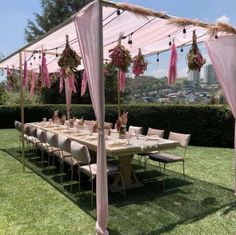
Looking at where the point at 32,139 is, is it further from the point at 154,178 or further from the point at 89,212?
the point at 89,212

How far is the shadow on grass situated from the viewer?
3.93 metres

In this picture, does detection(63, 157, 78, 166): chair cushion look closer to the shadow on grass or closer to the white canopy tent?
the shadow on grass

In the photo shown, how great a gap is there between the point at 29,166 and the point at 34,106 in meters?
7.96

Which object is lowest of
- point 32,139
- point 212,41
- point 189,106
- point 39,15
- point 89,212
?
point 89,212

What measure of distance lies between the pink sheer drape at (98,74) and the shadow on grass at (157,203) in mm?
381

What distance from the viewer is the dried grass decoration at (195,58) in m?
4.76

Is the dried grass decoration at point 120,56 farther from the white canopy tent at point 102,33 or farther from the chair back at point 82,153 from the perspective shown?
the chair back at point 82,153

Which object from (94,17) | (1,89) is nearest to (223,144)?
(94,17)

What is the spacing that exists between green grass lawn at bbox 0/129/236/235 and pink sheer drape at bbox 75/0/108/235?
378 millimetres

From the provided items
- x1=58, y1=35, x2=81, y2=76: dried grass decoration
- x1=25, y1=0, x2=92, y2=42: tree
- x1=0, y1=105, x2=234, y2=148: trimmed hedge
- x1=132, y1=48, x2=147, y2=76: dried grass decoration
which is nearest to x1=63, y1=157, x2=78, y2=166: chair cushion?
x1=58, y1=35, x2=81, y2=76: dried grass decoration

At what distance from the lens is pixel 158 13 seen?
4.11 metres

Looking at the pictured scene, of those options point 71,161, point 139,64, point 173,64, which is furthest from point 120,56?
point 71,161

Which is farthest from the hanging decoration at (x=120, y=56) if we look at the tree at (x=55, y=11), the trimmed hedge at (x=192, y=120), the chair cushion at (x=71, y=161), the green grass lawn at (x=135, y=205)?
the tree at (x=55, y=11)

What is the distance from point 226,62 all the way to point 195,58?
1.57ft
